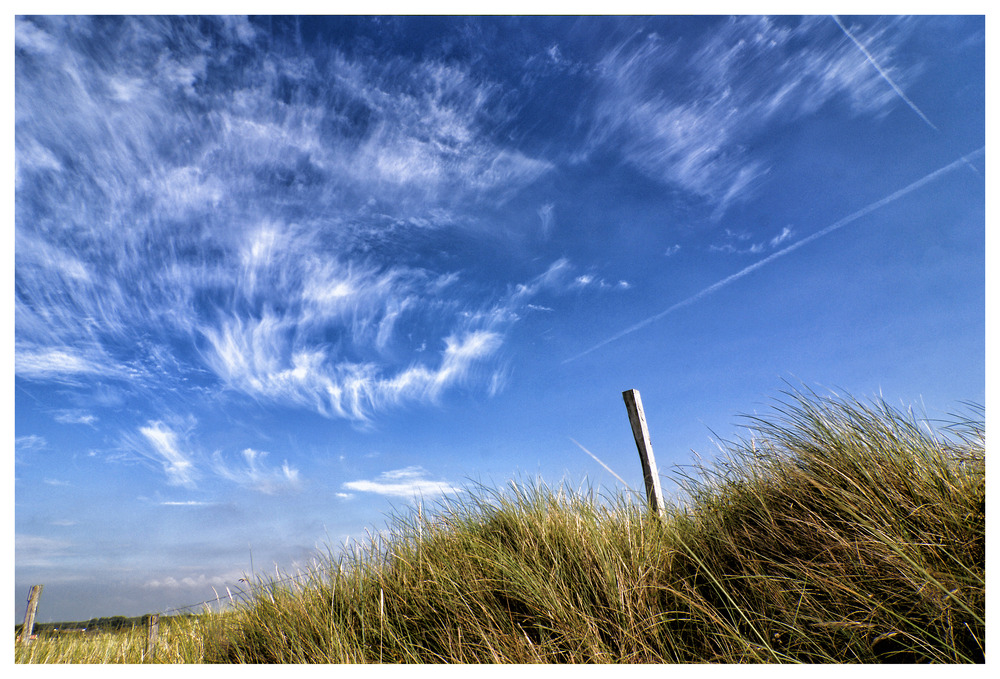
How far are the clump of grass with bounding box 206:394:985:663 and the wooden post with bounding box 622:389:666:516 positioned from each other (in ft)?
1.51

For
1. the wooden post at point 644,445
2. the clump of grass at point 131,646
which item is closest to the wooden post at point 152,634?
the clump of grass at point 131,646

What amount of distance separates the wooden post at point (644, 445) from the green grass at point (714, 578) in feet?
1.69

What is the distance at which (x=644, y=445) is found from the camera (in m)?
5.71

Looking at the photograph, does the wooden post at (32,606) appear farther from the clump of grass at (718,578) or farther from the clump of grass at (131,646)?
the clump of grass at (718,578)

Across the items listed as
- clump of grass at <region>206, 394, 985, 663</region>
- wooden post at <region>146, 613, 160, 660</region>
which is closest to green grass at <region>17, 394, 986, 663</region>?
clump of grass at <region>206, 394, 985, 663</region>

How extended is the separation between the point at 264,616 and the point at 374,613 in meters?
1.46

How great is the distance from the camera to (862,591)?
3172mm

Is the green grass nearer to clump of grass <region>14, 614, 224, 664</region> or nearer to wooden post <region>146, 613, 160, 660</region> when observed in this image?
clump of grass <region>14, 614, 224, 664</region>

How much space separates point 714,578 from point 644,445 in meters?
2.14

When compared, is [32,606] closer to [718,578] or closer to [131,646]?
[131,646]

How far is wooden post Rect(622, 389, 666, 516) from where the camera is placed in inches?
219

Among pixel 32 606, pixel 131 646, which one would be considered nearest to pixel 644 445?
pixel 131 646

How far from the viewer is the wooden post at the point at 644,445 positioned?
5551 mm
